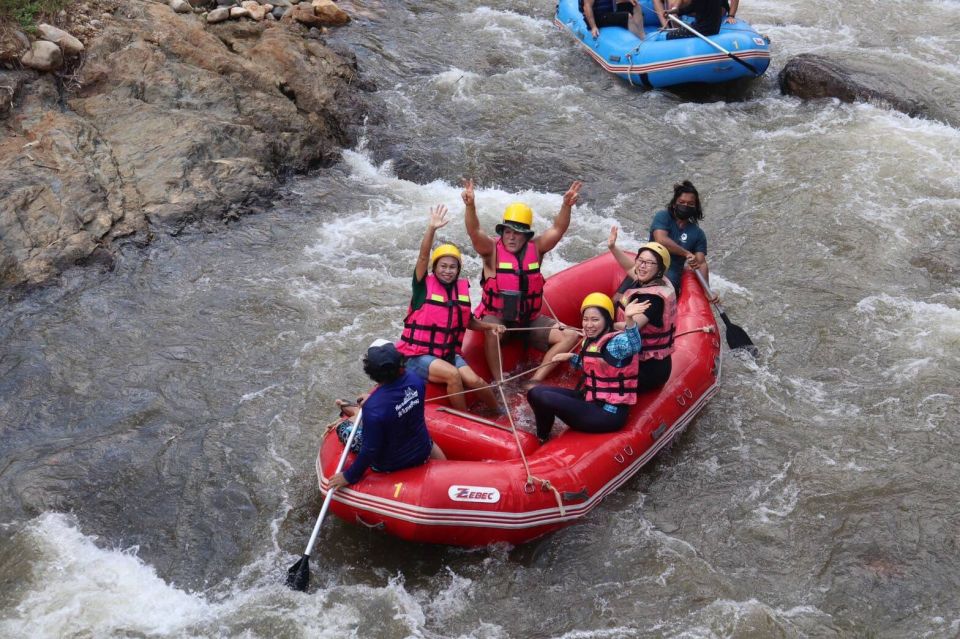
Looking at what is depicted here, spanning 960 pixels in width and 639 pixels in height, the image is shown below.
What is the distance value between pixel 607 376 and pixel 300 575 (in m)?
1.96

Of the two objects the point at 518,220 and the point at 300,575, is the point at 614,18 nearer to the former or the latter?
the point at 518,220

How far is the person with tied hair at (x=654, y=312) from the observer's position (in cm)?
553

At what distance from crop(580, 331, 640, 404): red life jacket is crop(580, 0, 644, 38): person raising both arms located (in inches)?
263

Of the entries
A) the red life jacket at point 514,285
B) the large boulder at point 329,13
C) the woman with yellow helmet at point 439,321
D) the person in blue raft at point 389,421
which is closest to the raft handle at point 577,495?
the person in blue raft at point 389,421

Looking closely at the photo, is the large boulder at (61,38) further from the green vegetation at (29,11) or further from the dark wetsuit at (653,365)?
the dark wetsuit at (653,365)

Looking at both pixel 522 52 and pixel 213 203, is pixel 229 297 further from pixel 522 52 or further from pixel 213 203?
pixel 522 52

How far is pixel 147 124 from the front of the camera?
855 centimetres

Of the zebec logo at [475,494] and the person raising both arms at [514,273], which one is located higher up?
the person raising both arms at [514,273]

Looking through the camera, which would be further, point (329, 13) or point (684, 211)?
point (329, 13)

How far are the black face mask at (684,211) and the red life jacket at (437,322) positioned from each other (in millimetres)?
1809

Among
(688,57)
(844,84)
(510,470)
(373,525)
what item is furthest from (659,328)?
(844,84)

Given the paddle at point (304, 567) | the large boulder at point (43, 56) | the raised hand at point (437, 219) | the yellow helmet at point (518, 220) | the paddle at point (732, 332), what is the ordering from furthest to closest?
the large boulder at point (43, 56)
the paddle at point (732, 332)
the yellow helmet at point (518, 220)
the raised hand at point (437, 219)
the paddle at point (304, 567)

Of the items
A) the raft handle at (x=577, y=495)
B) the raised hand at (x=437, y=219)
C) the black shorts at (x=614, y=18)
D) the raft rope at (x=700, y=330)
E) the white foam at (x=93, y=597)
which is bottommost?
the white foam at (x=93, y=597)

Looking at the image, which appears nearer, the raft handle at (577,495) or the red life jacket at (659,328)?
the raft handle at (577,495)
